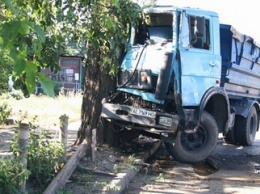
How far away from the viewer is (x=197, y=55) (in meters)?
8.32

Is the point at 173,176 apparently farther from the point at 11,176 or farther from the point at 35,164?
the point at 11,176

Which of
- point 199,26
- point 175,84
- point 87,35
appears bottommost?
point 175,84

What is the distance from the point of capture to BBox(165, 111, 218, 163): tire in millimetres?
8453

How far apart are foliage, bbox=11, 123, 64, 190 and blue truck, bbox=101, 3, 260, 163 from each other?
245 cm

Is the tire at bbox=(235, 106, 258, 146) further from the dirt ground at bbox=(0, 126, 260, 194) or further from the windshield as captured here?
the windshield

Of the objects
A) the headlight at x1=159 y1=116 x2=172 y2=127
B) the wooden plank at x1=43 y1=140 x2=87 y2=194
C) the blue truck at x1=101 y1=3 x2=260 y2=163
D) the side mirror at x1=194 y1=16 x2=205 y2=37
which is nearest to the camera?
the wooden plank at x1=43 y1=140 x2=87 y2=194

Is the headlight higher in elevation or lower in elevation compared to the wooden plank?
higher

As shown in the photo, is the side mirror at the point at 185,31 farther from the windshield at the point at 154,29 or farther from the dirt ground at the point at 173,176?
the dirt ground at the point at 173,176

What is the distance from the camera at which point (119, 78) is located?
28.2ft

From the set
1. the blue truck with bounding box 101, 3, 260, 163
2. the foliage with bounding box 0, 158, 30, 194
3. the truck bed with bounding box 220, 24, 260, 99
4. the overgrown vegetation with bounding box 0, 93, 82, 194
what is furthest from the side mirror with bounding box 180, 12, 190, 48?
the foliage with bounding box 0, 158, 30, 194

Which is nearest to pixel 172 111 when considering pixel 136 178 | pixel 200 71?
pixel 200 71

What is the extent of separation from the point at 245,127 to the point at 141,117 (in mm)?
4328

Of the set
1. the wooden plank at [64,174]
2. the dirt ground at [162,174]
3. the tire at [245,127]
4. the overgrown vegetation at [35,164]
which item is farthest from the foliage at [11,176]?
the tire at [245,127]

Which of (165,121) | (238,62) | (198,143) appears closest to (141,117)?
(165,121)
